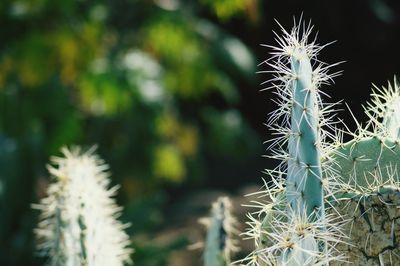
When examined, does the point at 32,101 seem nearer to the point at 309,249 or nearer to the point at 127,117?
the point at 127,117

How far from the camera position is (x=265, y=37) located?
10.0 meters

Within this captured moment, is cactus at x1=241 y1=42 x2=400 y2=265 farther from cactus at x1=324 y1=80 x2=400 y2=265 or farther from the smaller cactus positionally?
the smaller cactus

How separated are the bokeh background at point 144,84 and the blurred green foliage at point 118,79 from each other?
12 millimetres

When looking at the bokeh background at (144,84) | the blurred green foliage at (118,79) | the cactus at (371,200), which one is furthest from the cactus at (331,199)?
the blurred green foliage at (118,79)

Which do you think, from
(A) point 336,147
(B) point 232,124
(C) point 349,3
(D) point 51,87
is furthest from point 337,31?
(A) point 336,147

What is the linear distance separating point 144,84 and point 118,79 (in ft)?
1.39

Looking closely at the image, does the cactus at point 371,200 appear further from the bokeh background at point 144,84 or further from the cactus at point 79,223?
the bokeh background at point 144,84

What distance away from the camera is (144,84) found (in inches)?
302

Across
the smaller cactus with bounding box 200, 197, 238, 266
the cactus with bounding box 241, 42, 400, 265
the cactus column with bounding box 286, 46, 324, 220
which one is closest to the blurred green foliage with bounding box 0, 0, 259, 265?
the smaller cactus with bounding box 200, 197, 238, 266

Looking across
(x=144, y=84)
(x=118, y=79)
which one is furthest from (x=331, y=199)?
(x=144, y=84)

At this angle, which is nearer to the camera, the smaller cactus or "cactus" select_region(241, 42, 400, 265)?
"cactus" select_region(241, 42, 400, 265)

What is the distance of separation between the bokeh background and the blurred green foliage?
12 mm

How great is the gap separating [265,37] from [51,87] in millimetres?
3509

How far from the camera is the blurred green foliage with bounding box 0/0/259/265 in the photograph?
6.67 meters
